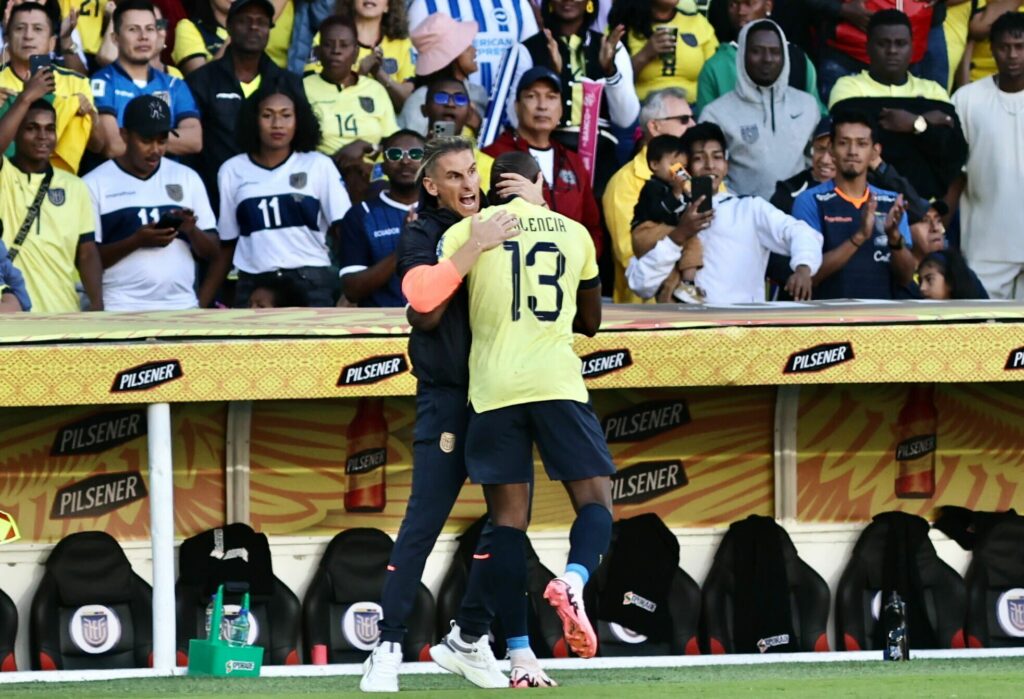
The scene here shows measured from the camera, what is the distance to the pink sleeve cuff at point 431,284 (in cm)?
545

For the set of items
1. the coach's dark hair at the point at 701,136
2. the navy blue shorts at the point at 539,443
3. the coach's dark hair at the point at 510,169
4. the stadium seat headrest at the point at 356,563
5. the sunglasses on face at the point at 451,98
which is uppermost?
the sunglasses on face at the point at 451,98

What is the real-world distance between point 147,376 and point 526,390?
2.01 m

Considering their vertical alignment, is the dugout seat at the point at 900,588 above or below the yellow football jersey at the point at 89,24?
below

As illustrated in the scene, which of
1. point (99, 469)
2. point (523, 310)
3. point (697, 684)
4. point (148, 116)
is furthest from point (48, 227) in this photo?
point (697, 684)

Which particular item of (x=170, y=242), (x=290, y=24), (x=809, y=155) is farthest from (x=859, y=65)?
(x=170, y=242)

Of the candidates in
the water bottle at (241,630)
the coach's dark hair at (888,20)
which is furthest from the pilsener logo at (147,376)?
the coach's dark hair at (888,20)

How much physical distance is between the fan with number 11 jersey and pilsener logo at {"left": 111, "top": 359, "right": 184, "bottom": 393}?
2.03 metres

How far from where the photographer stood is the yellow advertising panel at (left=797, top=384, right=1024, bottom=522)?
820 centimetres

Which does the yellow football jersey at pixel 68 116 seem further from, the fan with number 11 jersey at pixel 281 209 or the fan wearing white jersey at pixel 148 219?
the fan with number 11 jersey at pixel 281 209

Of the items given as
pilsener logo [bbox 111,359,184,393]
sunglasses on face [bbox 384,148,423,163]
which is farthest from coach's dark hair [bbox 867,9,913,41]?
pilsener logo [bbox 111,359,184,393]

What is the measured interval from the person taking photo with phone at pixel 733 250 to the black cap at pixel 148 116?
7.47 ft

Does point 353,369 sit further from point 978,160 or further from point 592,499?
point 978,160

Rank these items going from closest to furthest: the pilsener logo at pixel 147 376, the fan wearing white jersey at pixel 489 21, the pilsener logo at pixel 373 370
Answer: the pilsener logo at pixel 147 376 → the pilsener logo at pixel 373 370 → the fan wearing white jersey at pixel 489 21

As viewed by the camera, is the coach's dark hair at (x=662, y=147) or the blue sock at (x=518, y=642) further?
the coach's dark hair at (x=662, y=147)
